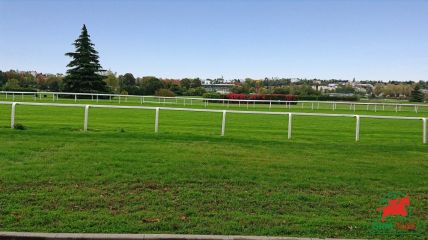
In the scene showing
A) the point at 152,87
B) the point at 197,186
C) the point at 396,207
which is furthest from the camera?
the point at 152,87

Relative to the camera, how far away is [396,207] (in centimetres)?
585

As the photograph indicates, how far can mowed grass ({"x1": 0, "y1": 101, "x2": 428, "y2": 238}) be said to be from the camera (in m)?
4.95

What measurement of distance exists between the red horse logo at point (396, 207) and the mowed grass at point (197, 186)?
0.11 meters

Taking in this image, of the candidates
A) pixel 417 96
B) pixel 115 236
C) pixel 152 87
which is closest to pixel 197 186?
pixel 115 236

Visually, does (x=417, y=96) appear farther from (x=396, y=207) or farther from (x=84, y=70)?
(x=396, y=207)

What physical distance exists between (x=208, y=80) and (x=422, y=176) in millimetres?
155241

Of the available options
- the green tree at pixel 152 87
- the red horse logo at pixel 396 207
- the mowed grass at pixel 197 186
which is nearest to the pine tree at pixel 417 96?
the green tree at pixel 152 87

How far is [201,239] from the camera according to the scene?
177 inches

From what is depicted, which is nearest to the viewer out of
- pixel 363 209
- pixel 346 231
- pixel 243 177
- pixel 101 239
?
pixel 101 239

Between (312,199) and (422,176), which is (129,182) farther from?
(422,176)

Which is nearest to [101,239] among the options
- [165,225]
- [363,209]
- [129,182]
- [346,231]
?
[165,225]

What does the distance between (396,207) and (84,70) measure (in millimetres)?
52246

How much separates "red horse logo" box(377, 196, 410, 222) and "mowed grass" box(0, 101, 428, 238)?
0.36ft

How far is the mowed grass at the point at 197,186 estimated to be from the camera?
16.2 feet
